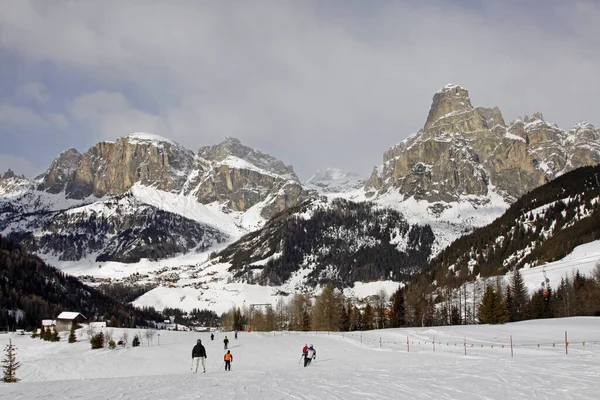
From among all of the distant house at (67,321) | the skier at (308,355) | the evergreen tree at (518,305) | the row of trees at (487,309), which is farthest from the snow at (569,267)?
the distant house at (67,321)

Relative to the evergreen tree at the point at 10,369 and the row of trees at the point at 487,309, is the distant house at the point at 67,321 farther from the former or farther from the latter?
the evergreen tree at the point at 10,369

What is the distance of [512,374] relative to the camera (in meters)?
30.8

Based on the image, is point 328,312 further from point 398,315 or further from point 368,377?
point 368,377

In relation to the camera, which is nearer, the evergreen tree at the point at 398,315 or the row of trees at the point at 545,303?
the row of trees at the point at 545,303

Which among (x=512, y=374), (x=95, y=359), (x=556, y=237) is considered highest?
(x=556, y=237)

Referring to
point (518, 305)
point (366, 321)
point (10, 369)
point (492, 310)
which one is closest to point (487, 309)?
point (492, 310)

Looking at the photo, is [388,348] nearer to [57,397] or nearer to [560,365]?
[560,365]

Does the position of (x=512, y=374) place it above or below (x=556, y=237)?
below

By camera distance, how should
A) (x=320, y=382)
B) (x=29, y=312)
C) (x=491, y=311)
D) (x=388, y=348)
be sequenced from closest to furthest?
1. (x=320, y=382)
2. (x=388, y=348)
3. (x=491, y=311)
4. (x=29, y=312)

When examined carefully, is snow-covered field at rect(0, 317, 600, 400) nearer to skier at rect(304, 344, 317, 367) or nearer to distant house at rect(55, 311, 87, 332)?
skier at rect(304, 344, 317, 367)

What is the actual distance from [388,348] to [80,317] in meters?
149

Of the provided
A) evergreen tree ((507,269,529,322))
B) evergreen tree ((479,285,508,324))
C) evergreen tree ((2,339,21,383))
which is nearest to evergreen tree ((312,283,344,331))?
Result: evergreen tree ((479,285,508,324))

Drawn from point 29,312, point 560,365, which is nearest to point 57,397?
point 560,365

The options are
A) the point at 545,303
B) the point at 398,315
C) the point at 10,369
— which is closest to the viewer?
the point at 10,369
